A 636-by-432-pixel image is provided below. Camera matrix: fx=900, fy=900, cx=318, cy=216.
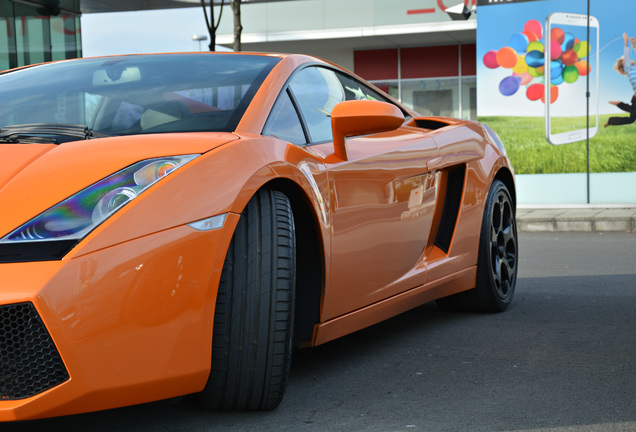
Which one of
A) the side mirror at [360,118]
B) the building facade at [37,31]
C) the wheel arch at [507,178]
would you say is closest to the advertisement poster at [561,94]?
the wheel arch at [507,178]

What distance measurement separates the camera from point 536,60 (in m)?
12.2

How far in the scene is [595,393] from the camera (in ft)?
9.95

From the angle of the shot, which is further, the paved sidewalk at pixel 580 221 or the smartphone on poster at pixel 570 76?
the smartphone on poster at pixel 570 76

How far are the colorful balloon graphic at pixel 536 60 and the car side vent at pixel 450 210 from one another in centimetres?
839

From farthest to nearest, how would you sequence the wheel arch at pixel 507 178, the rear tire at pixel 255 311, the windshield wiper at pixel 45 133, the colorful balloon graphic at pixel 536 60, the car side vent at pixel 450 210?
the colorful balloon graphic at pixel 536 60
the wheel arch at pixel 507 178
the car side vent at pixel 450 210
the windshield wiper at pixel 45 133
the rear tire at pixel 255 311

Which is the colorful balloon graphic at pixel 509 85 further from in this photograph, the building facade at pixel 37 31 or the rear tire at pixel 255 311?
the rear tire at pixel 255 311

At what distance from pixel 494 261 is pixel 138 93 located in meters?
2.24

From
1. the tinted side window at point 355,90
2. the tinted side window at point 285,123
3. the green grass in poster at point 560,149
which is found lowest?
the green grass in poster at point 560,149

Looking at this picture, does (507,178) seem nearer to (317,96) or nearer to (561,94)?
(317,96)

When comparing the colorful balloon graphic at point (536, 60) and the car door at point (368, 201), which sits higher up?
the colorful balloon graphic at point (536, 60)

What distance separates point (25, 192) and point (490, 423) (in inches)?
58.2

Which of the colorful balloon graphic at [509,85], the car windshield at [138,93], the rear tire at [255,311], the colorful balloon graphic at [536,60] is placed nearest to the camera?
the rear tire at [255,311]

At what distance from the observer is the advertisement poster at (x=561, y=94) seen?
11.8 m

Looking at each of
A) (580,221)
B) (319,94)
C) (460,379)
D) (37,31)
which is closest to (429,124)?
(319,94)
